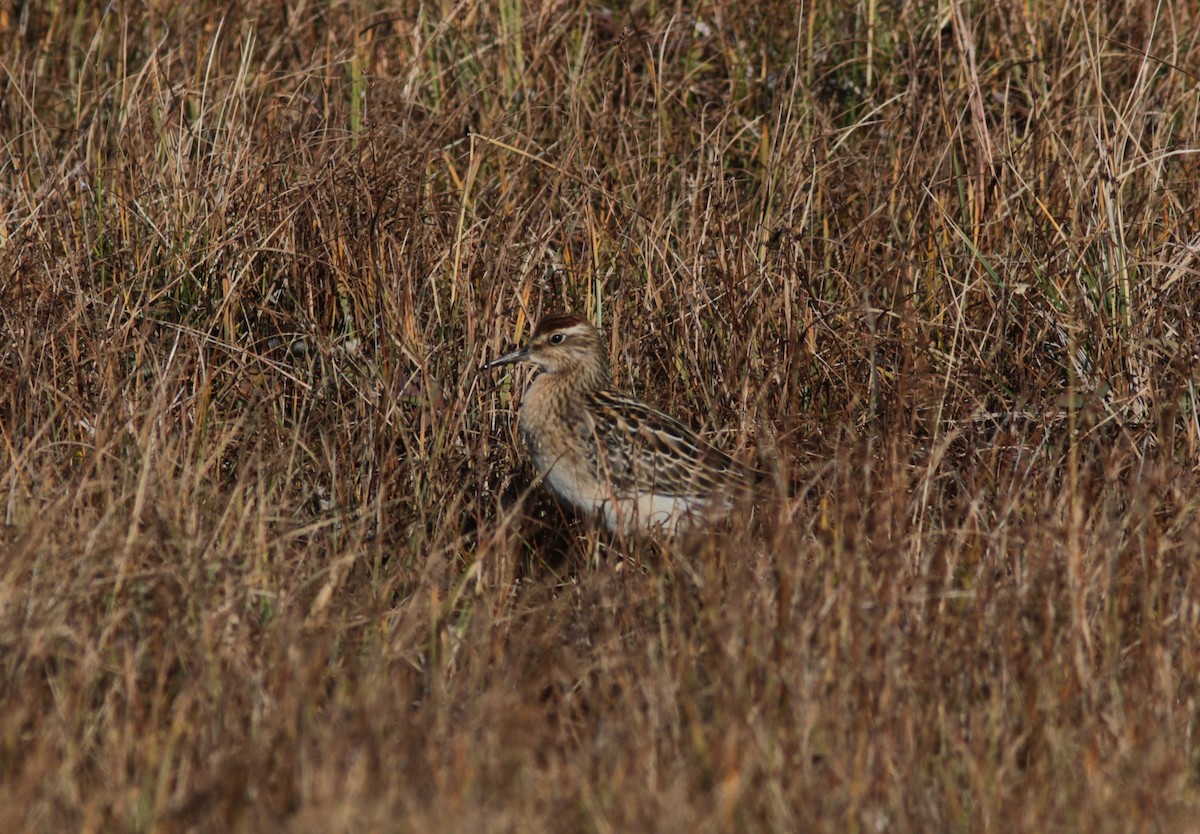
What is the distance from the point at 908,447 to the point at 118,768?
2.85 meters

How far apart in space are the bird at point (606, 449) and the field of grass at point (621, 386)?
0.15m

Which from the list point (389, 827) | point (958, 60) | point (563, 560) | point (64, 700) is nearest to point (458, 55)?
point (958, 60)

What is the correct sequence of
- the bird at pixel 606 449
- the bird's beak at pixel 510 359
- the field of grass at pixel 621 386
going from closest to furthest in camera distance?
the field of grass at pixel 621 386
the bird at pixel 606 449
the bird's beak at pixel 510 359

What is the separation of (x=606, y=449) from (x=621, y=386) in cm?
78

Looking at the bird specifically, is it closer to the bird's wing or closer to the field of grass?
the bird's wing

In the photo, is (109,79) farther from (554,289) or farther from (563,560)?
(563,560)

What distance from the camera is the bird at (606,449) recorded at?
18.4ft

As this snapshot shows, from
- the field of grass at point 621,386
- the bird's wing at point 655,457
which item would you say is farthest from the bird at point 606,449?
the field of grass at point 621,386

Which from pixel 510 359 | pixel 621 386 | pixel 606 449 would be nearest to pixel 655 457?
pixel 606 449

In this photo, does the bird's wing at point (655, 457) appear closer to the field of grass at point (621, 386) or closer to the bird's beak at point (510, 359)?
the field of grass at point (621, 386)

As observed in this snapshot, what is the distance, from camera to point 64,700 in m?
4.03

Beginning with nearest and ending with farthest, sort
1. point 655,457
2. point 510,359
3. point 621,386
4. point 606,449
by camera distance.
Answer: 1. point 655,457
2. point 606,449
3. point 510,359
4. point 621,386

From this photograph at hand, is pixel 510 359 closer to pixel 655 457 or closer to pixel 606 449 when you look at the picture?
pixel 606 449

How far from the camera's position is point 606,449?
576 centimetres
